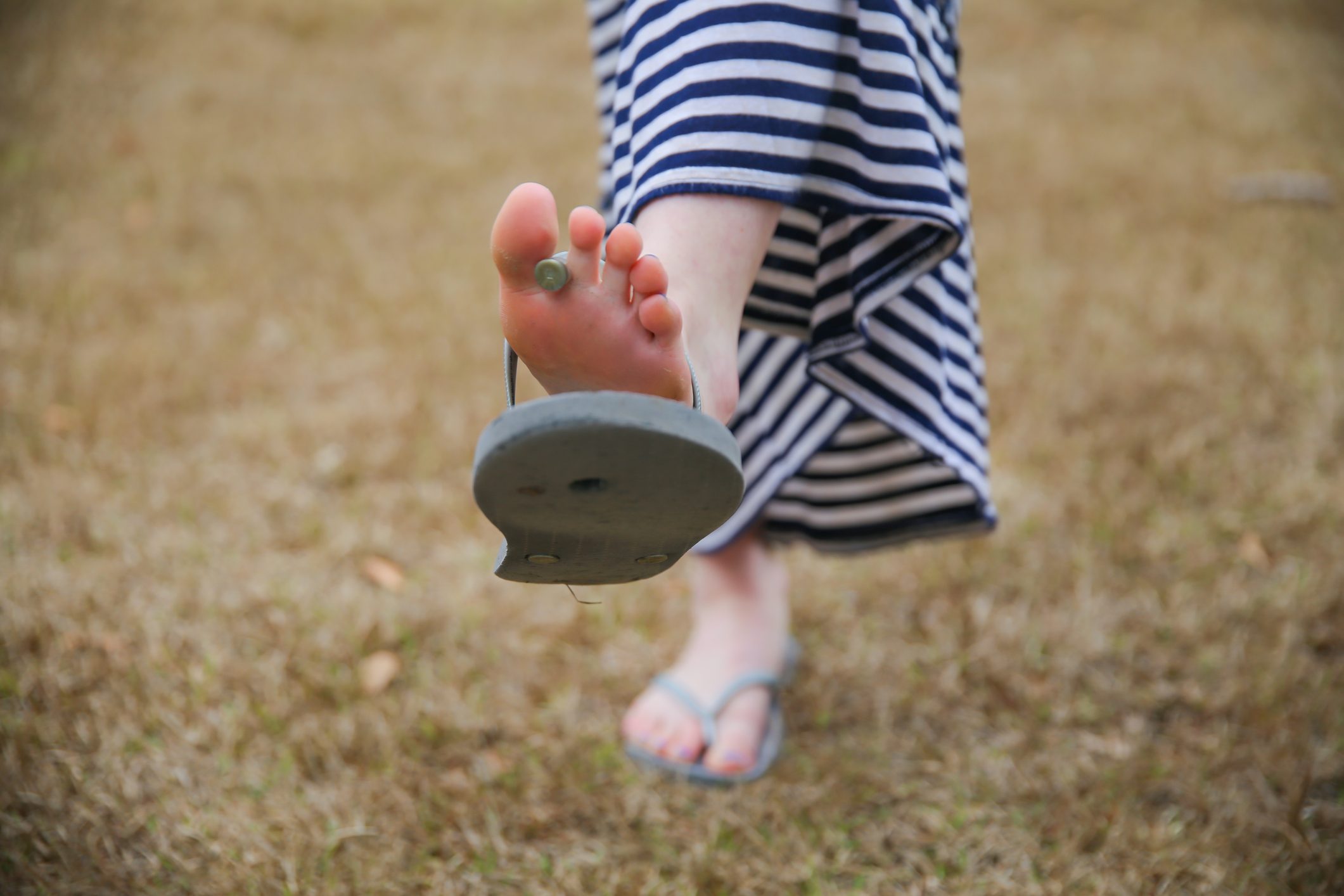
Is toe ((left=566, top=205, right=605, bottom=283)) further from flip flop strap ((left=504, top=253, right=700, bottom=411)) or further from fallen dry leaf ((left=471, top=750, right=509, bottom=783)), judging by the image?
fallen dry leaf ((left=471, top=750, right=509, bottom=783))

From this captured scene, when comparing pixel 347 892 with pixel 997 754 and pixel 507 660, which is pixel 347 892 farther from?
pixel 997 754

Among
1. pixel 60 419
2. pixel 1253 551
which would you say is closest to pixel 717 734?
pixel 1253 551

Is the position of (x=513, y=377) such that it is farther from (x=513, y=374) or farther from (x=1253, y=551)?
(x=1253, y=551)

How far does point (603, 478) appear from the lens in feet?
1.71

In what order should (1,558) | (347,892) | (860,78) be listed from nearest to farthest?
(860,78) → (347,892) → (1,558)

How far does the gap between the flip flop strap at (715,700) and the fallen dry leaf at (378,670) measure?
1.02 ft

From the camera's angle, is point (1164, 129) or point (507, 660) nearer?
point (507, 660)

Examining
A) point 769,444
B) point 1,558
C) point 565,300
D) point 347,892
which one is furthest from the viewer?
point 1,558

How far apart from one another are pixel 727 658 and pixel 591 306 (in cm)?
62

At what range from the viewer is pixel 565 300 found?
58 cm

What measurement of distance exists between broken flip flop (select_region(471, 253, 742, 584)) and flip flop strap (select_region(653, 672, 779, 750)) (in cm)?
48

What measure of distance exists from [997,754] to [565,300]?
74cm

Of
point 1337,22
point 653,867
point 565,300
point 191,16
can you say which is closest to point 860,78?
point 565,300

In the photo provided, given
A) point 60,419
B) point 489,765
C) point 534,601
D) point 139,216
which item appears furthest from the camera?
point 139,216
